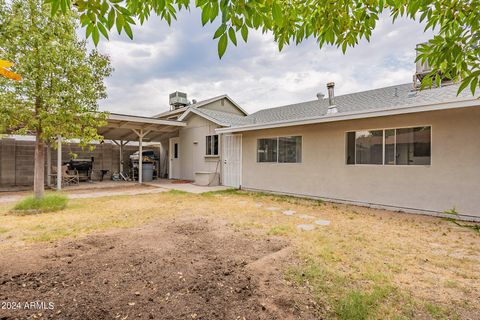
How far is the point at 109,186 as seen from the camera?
10.7 meters

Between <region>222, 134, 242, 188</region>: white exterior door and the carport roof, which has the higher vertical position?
the carport roof

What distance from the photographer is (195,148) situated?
1282cm

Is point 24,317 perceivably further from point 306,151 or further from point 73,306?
point 306,151

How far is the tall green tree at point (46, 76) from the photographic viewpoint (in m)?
5.28

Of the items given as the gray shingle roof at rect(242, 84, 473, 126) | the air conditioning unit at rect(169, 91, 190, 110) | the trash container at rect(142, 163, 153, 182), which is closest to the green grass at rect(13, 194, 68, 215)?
the trash container at rect(142, 163, 153, 182)

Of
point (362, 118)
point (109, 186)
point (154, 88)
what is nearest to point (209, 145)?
point (109, 186)

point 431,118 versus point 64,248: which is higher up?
point 431,118

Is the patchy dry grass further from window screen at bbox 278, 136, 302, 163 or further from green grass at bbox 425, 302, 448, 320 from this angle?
window screen at bbox 278, 136, 302, 163

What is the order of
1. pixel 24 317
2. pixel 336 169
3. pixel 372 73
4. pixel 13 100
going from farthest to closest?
pixel 372 73 < pixel 336 169 < pixel 13 100 < pixel 24 317

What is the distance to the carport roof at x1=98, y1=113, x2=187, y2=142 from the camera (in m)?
10.6

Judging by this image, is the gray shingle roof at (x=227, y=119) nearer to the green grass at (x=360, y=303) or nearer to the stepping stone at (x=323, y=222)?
the stepping stone at (x=323, y=222)

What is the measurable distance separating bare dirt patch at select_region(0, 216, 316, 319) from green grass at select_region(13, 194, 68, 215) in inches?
111

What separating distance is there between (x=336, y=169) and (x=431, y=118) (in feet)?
8.71

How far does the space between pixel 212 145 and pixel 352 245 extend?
29.0ft
